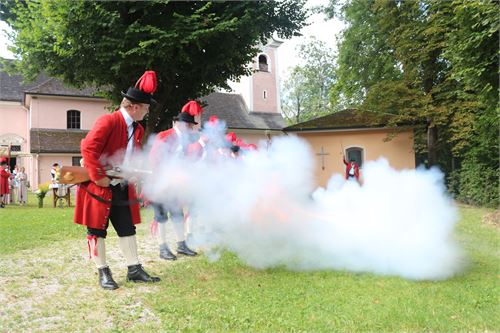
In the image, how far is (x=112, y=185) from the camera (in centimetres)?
504

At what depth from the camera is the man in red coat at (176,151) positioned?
5918 mm

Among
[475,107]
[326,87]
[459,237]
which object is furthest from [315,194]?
[326,87]

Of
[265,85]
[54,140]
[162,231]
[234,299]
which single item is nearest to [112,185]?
[162,231]

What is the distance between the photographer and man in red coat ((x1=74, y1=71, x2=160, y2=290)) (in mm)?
4777

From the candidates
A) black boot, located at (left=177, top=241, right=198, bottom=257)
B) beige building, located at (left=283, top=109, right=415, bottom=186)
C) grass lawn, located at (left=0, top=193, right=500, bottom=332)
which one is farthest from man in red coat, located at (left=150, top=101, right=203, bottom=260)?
beige building, located at (left=283, top=109, right=415, bottom=186)

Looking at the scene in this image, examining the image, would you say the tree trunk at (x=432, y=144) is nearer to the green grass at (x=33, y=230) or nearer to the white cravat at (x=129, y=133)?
the green grass at (x=33, y=230)

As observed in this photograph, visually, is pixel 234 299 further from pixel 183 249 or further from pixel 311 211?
pixel 183 249

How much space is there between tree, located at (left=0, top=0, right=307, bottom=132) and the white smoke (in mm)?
8852

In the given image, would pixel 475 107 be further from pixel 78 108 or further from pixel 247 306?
pixel 78 108

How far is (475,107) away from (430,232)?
13.3m

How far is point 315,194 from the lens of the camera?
5945mm

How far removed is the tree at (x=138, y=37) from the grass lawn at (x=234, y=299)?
9.07 m

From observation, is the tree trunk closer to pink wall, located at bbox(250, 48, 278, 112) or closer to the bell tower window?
pink wall, located at bbox(250, 48, 278, 112)

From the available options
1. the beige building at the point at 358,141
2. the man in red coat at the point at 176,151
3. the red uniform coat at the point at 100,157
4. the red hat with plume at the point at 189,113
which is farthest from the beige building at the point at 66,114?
the red uniform coat at the point at 100,157
